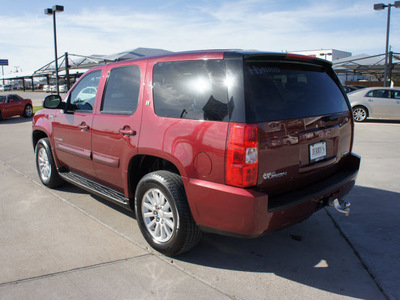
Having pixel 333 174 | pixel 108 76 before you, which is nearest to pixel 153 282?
pixel 333 174

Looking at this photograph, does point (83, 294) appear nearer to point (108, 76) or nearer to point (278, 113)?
point (278, 113)

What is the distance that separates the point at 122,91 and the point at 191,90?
3.50ft

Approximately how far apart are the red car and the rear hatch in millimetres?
17835

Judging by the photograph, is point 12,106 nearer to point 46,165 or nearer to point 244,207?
point 46,165

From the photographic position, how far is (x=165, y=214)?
3.21 meters

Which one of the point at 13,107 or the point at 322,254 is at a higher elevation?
the point at 13,107

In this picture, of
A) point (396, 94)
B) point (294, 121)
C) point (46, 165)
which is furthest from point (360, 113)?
point (294, 121)

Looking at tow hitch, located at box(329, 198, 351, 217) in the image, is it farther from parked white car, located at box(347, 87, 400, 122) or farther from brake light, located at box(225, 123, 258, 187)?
parked white car, located at box(347, 87, 400, 122)

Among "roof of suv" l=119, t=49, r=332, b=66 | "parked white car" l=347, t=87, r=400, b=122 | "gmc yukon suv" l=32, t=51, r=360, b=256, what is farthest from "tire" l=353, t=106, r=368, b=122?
"roof of suv" l=119, t=49, r=332, b=66

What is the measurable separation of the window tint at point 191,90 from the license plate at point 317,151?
90 centimetres

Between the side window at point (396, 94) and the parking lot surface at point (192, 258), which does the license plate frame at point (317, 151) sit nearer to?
the parking lot surface at point (192, 258)

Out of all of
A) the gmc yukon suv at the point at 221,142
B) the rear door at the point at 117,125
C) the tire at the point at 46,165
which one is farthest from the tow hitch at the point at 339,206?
the tire at the point at 46,165

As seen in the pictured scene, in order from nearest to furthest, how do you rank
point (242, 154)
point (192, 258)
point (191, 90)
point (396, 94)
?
point (242, 154), point (191, 90), point (192, 258), point (396, 94)

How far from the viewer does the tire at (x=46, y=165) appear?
5.13 metres
